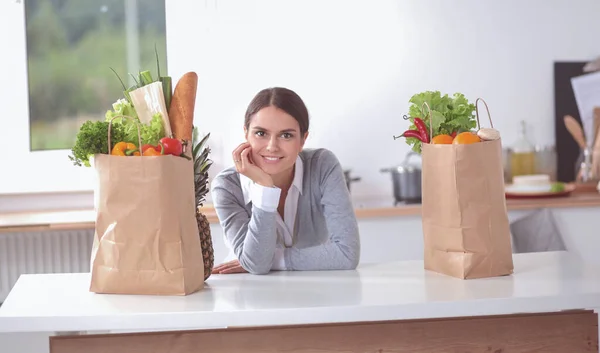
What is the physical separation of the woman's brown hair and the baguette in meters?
0.42

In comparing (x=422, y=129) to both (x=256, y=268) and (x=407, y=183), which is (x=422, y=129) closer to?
(x=256, y=268)

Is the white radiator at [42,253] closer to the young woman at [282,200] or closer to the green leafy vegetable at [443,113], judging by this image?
the young woman at [282,200]

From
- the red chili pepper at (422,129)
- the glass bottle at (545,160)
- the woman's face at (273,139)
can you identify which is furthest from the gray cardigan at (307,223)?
the glass bottle at (545,160)

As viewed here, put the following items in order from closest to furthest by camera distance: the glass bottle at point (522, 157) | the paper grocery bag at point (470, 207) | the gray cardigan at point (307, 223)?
1. the paper grocery bag at point (470, 207)
2. the gray cardigan at point (307, 223)
3. the glass bottle at point (522, 157)

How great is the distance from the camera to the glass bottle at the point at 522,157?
4.02 m

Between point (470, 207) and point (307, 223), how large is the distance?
2.13ft

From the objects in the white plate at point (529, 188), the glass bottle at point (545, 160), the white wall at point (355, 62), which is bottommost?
the white plate at point (529, 188)

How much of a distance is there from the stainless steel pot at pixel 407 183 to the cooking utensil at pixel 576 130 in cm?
81

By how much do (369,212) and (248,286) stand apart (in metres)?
1.62

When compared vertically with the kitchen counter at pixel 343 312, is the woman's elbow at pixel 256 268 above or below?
above

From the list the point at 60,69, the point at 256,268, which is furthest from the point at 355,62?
the point at 256,268

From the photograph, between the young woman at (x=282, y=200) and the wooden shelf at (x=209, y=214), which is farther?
the wooden shelf at (x=209, y=214)

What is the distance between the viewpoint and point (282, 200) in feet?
8.09

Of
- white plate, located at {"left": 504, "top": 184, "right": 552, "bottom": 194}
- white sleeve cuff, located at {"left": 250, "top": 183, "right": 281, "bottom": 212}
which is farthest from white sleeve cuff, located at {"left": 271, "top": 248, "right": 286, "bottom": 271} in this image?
white plate, located at {"left": 504, "top": 184, "right": 552, "bottom": 194}
